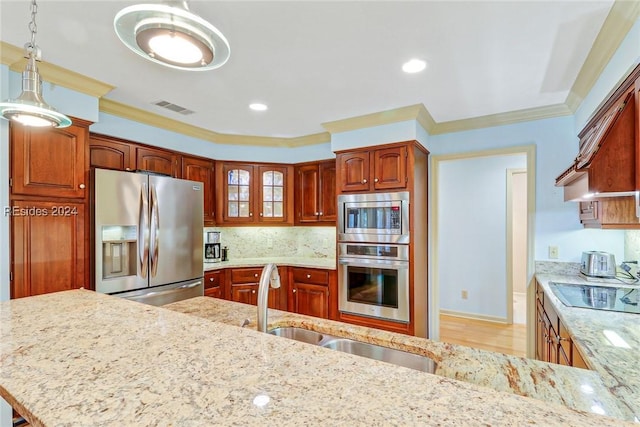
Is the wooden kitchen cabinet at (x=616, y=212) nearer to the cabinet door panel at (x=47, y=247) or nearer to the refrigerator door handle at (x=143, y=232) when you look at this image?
the refrigerator door handle at (x=143, y=232)

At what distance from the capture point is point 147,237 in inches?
109

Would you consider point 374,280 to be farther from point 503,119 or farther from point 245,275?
point 503,119

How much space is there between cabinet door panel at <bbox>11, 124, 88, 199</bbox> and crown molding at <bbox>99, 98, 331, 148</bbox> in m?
0.50

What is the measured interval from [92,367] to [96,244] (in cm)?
213

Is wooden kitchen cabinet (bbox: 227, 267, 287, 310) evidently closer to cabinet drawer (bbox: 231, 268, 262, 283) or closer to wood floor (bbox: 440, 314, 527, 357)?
cabinet drawer (bbox: 231, 268, 262, 283)

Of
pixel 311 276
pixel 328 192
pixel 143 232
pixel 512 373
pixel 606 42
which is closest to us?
pixel 512 373

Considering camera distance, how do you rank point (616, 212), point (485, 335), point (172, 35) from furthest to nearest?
1. point (485, 335)
2. point (616, 212)
3. point (172, 35)

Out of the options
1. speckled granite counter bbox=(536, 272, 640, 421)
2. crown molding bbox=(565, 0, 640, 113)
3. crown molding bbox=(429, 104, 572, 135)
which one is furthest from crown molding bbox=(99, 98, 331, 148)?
speckled granite counter bbox=(536, 272, 640, 421)

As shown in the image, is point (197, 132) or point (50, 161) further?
point (197, 132)

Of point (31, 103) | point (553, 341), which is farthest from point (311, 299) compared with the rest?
point (31, 103)

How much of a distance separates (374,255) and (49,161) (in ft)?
9.10

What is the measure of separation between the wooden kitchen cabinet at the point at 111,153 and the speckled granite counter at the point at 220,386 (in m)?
2.20

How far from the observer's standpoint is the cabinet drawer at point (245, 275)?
3686mm

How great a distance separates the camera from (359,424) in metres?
0.51
